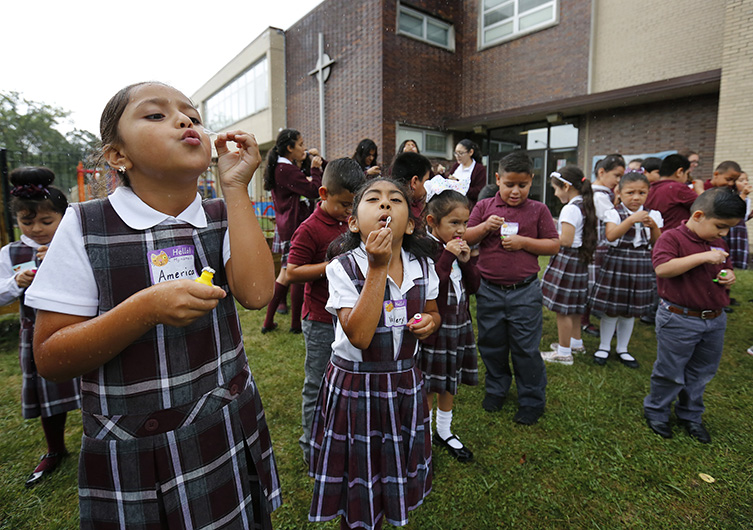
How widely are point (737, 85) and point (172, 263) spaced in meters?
11.3

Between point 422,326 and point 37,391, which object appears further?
point 37,391

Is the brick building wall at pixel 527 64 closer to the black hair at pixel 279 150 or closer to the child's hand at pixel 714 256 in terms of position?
the black hair at pixel 279 150

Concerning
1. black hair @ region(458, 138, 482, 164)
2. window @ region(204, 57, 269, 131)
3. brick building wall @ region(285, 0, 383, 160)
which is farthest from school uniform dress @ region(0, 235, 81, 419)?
window @ region(204, 57, 269, 131)

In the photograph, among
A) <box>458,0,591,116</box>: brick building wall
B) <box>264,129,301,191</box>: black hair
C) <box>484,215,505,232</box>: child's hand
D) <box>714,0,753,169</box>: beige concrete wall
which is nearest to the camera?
<box>484,215,505,232</box>: child's hand

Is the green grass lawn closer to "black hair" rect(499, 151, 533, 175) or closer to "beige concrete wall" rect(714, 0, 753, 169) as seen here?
"black hair" rect(499, 151, 533, 175)

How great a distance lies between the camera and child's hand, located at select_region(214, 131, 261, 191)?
110cm

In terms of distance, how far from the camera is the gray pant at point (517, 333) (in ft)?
9.67

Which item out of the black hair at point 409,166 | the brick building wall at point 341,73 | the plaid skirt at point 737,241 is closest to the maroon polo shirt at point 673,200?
the plaid skirt at point 737,241

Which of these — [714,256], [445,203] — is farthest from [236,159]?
[714,256]

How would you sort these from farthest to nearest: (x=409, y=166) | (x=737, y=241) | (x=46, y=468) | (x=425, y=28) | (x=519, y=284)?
(x=425, y=28)
(x=737, y=241)
(x=409, y=166)
(x=519, y=284)
(x=46, y=468)

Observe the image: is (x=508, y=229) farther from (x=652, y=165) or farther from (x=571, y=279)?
(x=652, y=165)

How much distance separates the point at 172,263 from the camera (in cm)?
108

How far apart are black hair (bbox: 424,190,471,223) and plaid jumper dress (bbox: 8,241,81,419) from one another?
2413 millimetres

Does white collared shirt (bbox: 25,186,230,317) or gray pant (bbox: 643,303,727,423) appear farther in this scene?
gray pant (bbox: 643,303,727,423)
